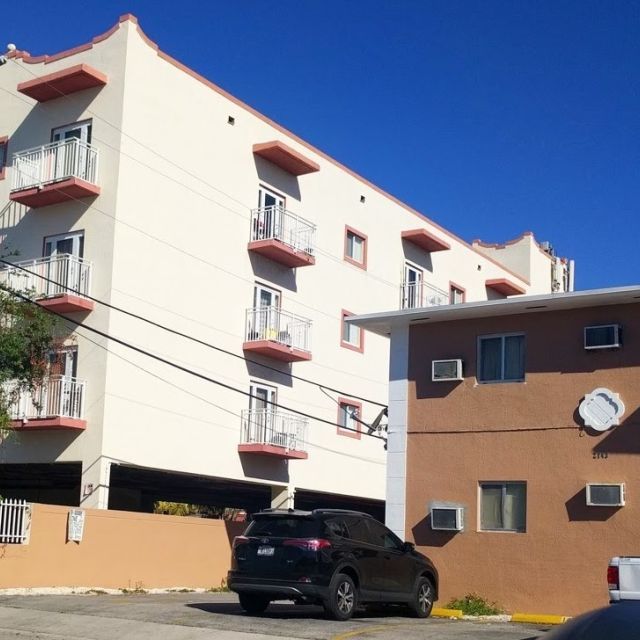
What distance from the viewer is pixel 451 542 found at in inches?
802

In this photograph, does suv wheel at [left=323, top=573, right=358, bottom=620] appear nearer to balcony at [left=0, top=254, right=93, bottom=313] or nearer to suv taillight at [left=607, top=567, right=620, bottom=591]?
suv taillight at [left=607, top=567, right=620, bottom=591]

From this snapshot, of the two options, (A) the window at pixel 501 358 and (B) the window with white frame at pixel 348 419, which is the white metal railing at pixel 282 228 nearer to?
(B) the window with white frame at pixel 348 419

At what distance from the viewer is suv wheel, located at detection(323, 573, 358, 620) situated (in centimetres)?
1605

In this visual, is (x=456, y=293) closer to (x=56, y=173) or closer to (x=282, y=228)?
(x=282, y=228)

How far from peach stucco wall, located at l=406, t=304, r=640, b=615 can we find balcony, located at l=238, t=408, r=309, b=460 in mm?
9810

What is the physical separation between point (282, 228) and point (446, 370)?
12721 mm

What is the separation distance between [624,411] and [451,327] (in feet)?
12.8

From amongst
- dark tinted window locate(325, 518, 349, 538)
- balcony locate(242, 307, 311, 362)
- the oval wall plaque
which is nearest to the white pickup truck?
dark tinted window locate(325, 518, 349, 538)

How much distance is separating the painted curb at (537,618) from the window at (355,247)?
18751 mm

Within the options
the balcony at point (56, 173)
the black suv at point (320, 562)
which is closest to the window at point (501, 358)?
the black suv at point (320, 562)

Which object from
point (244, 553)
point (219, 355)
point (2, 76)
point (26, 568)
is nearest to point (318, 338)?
point (219, 355)

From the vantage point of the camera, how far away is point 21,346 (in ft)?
77.9

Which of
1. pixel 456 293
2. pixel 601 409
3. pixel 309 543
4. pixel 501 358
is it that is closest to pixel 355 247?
pixel 456 293

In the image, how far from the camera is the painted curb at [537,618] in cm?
1857
